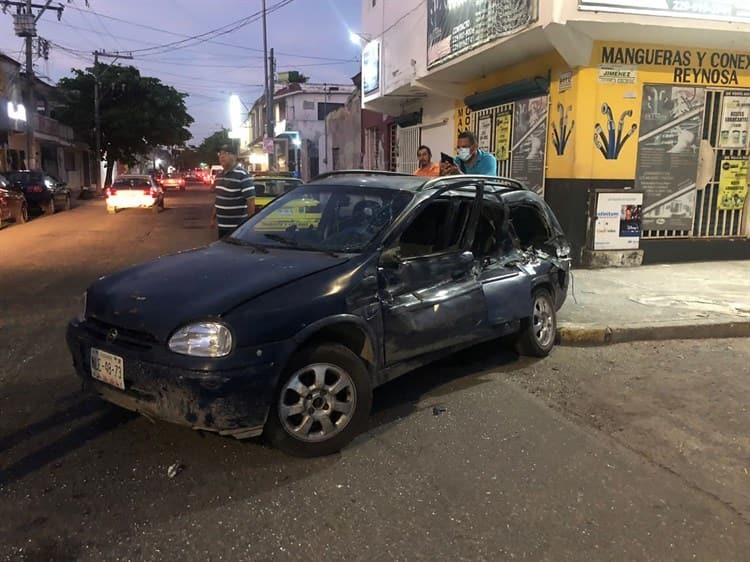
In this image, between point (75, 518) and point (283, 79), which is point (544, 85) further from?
point (283, 79)

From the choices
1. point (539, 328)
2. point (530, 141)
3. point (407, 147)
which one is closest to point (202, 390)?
point (539, 328)

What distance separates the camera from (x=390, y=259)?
163 inches

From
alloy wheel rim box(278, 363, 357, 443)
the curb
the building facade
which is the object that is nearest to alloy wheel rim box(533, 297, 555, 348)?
the curb

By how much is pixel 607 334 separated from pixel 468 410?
2.51 metres

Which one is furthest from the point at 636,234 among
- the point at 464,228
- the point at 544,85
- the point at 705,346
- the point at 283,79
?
the point at 283,79

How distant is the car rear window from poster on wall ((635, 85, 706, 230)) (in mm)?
18268

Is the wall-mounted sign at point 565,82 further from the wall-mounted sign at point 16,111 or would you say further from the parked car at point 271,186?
the wall-mounted sign at point 16,111

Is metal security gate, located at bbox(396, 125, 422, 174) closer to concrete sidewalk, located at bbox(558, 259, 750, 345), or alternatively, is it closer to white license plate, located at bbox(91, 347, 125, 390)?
concrete sidewalk, located at bbox(558, 259, 750, 345)

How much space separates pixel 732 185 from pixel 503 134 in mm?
3921

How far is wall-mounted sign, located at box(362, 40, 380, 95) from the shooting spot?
1627cm

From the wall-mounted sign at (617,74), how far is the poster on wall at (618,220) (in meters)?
1.65

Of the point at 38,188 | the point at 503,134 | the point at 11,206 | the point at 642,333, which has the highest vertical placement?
the point at 503,134

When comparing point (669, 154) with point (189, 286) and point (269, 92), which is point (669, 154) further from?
point (269, 92)

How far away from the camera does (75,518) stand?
3018 millimetres
